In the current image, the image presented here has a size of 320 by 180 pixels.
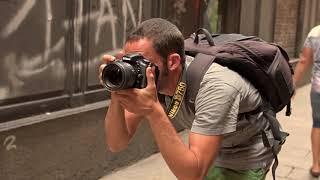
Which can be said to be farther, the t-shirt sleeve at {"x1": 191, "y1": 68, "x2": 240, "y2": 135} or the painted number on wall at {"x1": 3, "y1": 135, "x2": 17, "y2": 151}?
the painted number on wall at {"x1": 3, "y1": 135, "x2": 17, "y2": 151}

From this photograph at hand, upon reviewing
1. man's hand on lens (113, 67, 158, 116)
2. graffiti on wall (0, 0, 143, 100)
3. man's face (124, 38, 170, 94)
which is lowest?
graffiti on wall (0, 0, 143, 100)

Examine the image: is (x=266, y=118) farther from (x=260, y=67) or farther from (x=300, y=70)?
(x=300, y=70)

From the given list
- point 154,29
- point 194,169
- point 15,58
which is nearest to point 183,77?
point 154,29

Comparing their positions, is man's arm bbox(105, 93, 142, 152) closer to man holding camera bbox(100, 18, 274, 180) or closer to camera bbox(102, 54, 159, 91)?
man holding camera bbox(100, 18, 274, 180)

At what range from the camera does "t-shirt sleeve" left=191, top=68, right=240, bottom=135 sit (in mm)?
2395

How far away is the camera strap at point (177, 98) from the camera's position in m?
2.47

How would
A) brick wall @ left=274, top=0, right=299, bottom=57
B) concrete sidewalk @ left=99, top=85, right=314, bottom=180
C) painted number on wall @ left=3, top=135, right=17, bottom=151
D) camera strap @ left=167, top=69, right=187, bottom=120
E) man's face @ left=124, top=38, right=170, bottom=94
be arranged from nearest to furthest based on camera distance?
1. man's face @ left=124, top=38, right=170, bottom=94
2. camera strap @ left=167, top=69, right=187, bottom=120
3. painted number on wall @ left=3, top=135, right=17, bottom=151
4. concrete sidewalk @ left=99, top=85, right=314, bottom=180
5. brick wall @ left=274, top=0, right=299, bottom=57

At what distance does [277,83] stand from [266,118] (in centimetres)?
17

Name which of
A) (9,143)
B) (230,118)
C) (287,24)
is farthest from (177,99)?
(287,24)

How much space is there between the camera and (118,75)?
2.21m

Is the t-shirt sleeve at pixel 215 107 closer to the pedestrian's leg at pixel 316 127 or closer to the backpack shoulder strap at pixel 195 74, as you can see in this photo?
the backpack shoulder strap at pixel 195 74

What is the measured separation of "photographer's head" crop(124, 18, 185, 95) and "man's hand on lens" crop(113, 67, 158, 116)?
0.11m

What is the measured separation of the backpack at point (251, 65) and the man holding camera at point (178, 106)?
42 mm

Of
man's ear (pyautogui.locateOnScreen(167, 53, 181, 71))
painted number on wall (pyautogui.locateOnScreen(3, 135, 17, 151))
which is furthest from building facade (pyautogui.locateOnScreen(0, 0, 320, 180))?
man's ear (pyautogui.locateOnScreen(167, 53, 181, 71))
